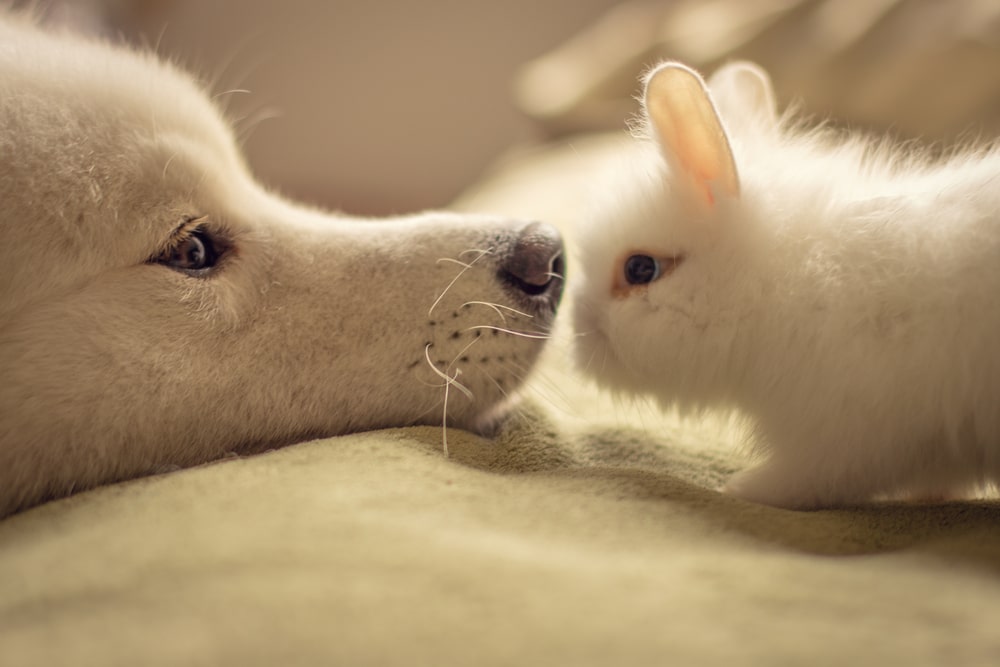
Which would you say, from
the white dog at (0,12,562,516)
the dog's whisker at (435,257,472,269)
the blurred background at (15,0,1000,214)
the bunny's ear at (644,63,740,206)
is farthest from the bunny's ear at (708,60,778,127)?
the blurred background at (15,0,1000,214)

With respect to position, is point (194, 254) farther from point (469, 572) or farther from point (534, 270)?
point (469, 572)

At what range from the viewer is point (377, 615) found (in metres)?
0.61

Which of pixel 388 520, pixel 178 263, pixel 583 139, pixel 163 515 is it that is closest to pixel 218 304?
pixel 178 263

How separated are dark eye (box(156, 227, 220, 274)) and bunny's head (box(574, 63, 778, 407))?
22.0 inches

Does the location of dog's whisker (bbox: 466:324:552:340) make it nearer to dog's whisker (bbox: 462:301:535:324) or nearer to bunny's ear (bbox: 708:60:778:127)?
dog's whisker (bbox: 462:301:535:324)

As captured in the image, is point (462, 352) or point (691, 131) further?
point (462, 352)

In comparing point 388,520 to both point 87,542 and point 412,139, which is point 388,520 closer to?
point 87,542

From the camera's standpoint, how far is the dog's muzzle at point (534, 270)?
4.19ft

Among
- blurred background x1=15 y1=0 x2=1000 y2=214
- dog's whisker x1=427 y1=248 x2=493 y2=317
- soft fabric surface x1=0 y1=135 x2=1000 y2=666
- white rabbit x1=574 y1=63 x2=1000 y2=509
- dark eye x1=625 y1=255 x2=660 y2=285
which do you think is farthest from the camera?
blurred background x1=15 y1=0 x2=1000 y2=214

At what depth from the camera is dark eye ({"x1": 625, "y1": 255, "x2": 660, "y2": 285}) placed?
1.13 meters

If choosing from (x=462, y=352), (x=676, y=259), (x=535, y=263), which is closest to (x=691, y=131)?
(x=676, y=259)

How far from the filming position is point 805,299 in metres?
0.97

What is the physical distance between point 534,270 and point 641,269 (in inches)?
7.9

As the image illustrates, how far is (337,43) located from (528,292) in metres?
4.03
